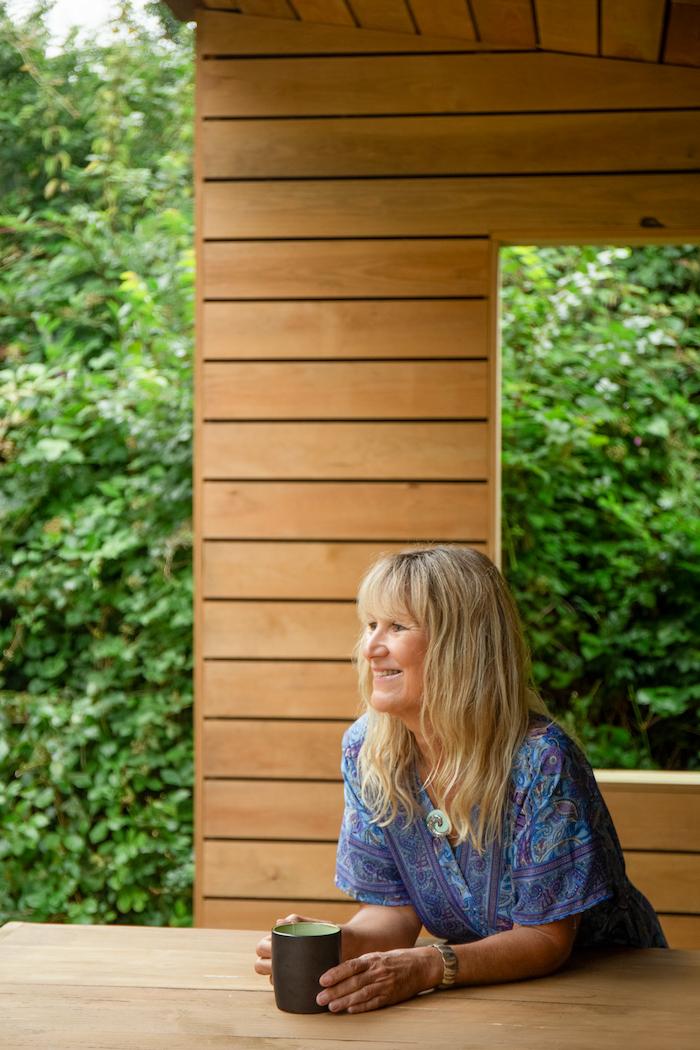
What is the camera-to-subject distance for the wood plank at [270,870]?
3.23 meters

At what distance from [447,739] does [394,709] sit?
0.09 metres

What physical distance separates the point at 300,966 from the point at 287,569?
6.06 feet

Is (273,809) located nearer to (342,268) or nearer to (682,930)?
(682,930)

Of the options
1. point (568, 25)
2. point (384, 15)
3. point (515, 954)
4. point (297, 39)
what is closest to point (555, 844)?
point (515, 954)

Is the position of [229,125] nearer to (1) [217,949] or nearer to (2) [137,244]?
(2) [137,244]

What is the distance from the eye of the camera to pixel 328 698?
3258 mm

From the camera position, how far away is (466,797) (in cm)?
176

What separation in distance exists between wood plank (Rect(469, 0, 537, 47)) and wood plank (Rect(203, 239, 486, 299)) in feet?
1.66

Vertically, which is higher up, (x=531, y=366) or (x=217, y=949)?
(x=531, y=366)

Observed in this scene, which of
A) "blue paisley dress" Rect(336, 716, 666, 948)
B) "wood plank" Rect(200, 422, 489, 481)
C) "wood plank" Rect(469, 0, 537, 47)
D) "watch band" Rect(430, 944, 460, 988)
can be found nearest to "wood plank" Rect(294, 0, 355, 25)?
"wood plank" Rect(469, 0, 537, 47)

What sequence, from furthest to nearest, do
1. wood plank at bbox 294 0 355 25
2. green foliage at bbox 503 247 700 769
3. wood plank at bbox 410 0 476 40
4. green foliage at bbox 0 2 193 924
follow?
green foliage at bbox 503 247 700 769
green foliage at bbox 0 2 193 924
wood plank at bbox 294 0 355 25
wood plank at bbox 410 0 476 40

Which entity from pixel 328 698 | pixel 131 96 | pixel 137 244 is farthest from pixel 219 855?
pixel 131 96

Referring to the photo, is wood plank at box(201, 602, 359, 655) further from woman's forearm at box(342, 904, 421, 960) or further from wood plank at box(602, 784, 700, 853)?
woman's forearm at box(342, 904, 421, 960)

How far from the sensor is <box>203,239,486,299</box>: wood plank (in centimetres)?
324
